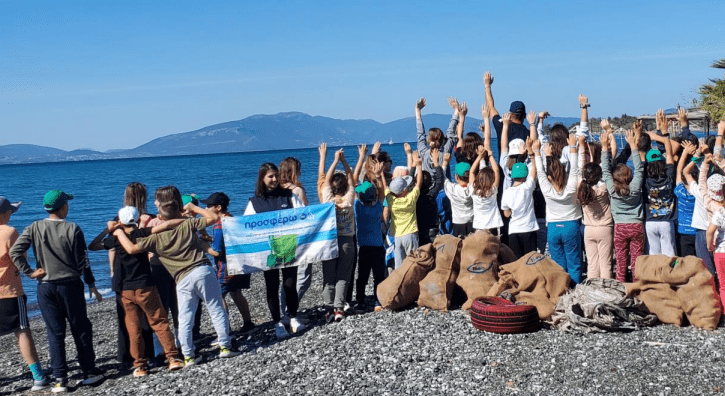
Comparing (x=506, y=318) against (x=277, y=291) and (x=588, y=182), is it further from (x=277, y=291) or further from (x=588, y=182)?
(x=277, y=291)

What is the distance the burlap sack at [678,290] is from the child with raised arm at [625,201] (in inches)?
30.4

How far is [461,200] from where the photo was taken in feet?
34.7

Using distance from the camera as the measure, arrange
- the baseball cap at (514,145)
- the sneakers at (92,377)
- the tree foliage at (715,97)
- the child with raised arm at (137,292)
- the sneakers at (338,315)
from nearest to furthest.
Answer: the child with raised arm at (137,292) < the sneakers at (92,377) < the sneakers at (338,315) < the baseball cap at (514,145) < the tree foliage at (715,97)

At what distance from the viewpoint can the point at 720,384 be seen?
661cm

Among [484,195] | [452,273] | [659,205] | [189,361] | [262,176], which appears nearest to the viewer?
[189,361]

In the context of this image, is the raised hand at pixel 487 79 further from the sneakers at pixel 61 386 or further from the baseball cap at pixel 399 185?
the sneakers at pixel 61 386

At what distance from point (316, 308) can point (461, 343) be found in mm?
3399

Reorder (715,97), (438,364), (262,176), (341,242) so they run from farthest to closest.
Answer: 1. (715,97)
2. (341,242)
3. (262,176)
4. (438,364)

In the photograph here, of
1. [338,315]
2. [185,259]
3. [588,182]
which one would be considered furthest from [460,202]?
[185,259]

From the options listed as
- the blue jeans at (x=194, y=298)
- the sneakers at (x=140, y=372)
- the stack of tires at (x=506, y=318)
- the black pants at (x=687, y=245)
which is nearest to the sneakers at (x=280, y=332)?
the blue jeans at (x=194, y=298)

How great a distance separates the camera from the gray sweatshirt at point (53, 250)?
802 cm

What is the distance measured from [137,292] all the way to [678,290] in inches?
253

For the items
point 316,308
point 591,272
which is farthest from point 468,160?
point 316,308

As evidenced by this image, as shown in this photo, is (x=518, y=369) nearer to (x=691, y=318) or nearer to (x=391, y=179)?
(x=691, y=318)
